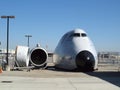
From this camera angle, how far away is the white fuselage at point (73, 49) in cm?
2798

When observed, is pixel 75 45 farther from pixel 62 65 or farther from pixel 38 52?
pixel 38 52

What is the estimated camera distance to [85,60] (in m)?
27.4

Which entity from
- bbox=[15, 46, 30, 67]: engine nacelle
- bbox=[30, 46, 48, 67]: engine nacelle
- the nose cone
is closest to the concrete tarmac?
the nose cone

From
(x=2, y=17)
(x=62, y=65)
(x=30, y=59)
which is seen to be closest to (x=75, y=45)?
(x=62, y=65)

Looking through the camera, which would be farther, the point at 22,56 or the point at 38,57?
the point at 38,57

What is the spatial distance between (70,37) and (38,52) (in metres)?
5.55

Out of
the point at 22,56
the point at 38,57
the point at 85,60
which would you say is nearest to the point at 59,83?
the point at 85,60

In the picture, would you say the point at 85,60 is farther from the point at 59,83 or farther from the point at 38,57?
the point at 59,83

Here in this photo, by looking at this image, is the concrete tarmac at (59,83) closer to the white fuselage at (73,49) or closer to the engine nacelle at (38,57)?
the white fuselage at (73,49)

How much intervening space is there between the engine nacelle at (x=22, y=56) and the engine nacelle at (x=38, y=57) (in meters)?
0.59

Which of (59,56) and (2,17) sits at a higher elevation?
(2,17)

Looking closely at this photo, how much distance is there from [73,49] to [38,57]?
7.41 meters

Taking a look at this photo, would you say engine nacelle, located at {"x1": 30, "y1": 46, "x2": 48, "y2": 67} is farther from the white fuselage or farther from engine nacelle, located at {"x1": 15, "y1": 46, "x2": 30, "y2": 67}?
the white fuselage

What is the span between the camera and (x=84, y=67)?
27.8 metres
